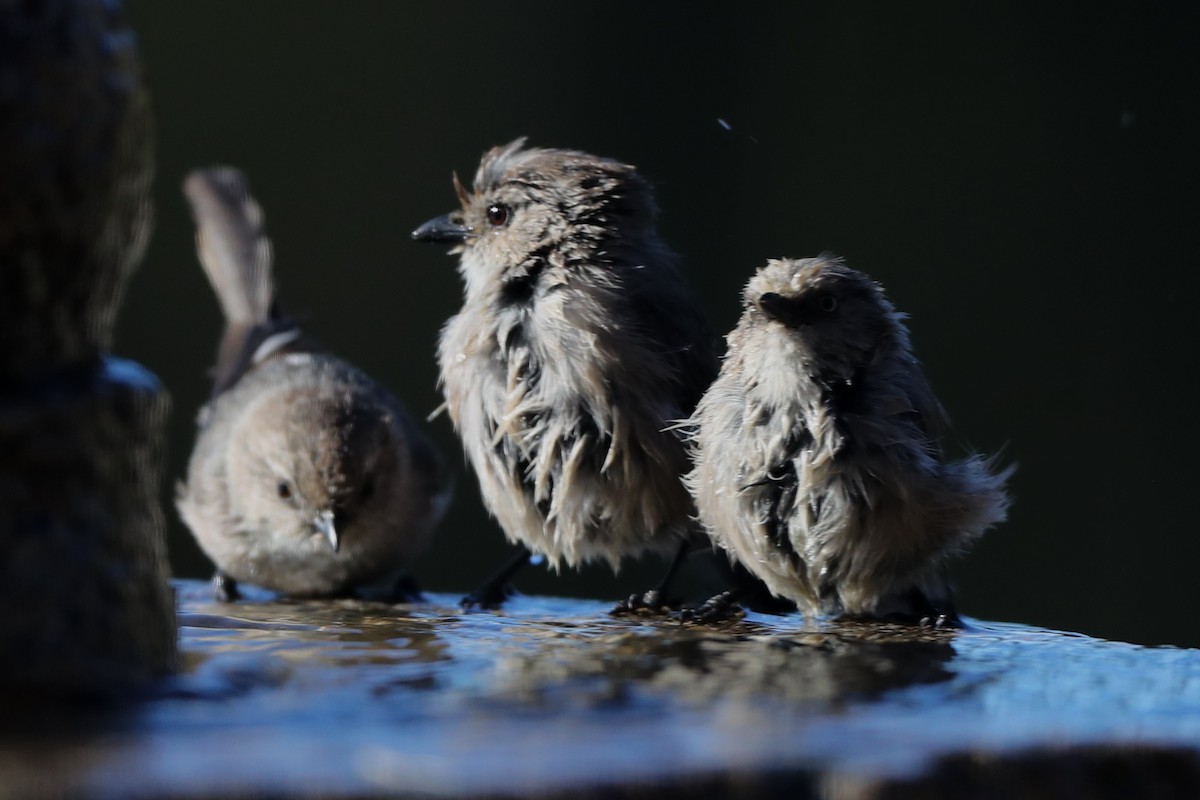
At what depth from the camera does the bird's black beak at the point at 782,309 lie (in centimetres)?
345

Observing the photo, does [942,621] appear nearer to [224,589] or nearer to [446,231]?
[446,231]

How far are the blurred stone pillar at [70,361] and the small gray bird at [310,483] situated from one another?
7.87ft

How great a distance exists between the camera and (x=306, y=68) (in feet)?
32.4

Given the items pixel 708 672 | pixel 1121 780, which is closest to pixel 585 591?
pixel 708 672

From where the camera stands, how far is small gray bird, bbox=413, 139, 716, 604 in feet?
12.9

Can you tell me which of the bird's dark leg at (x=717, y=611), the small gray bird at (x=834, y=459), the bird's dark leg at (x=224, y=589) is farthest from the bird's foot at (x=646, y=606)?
the bird's dark leg at (x=224, y=589)

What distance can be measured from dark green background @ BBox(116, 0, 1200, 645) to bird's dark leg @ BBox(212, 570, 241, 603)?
4.07m

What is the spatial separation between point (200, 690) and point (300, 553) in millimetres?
2573

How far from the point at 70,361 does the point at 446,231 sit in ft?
7.55

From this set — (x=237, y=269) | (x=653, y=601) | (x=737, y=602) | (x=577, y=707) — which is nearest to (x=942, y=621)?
(x=737, y=602)

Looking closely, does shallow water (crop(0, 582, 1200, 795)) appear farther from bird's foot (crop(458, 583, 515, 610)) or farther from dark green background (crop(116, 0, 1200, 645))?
dark green background (crop(116, 0, 1200, 645))

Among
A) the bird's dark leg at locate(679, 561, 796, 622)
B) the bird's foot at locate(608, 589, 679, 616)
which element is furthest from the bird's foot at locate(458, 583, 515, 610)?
the bird's dark leg at locate(679, 561, 796, 622)

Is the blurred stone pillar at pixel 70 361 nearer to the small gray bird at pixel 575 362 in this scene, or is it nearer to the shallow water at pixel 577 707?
the shallow water at pixel 577 707

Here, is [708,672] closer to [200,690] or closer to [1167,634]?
[200,690]
